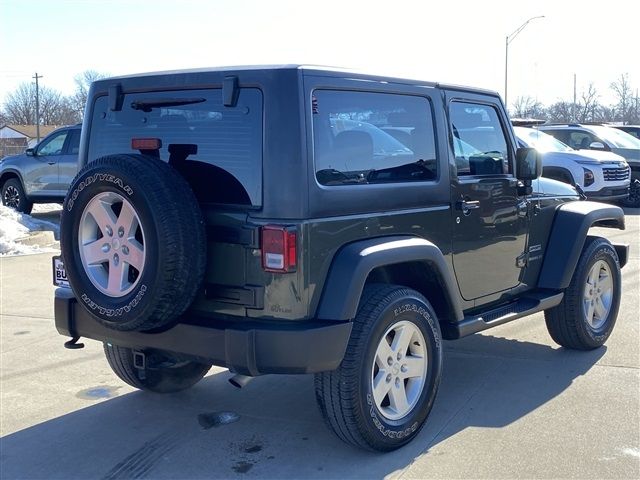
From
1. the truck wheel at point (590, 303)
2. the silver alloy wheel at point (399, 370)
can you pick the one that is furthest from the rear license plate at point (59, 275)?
the truck wheel at point (590, 303)

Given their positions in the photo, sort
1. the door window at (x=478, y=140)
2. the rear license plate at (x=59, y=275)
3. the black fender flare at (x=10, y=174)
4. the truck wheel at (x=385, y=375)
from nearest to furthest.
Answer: the truck wheel at (x=385, y=375)
the rear license plate at (x=59, y=275)
the door window at (x=478, y=140)
the black fender flare at (x=10, y=174)

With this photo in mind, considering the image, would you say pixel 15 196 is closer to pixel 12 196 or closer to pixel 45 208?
pixel 12 196

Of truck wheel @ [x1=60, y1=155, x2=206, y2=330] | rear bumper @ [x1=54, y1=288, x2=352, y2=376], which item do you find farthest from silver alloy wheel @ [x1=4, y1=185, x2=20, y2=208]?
rear bumper @ [x1=54, y1=288, x2=352, y2=376]

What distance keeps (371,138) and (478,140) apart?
1.17 m

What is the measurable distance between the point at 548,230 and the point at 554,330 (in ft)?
2.50

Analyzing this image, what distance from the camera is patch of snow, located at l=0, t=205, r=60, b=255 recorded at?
10.6 meters

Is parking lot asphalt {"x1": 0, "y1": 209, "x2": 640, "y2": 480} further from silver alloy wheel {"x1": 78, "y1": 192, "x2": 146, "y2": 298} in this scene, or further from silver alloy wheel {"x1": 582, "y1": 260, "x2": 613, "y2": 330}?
silver alloy wheel {"x1": 78, "y1": 192, "x2": 146, "y2": 298}

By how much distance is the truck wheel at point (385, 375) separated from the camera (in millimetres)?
3625

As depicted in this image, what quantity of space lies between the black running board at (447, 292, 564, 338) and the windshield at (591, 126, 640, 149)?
1268cm

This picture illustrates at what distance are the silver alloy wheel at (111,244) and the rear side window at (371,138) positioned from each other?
0.93 m

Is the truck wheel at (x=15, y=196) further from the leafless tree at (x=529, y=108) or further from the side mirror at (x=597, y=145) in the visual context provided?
the leafless tree at (x=529, y=108)

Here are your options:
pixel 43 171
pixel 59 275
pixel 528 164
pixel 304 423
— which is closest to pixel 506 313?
pixel 528 164

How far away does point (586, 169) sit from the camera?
14.0 metres

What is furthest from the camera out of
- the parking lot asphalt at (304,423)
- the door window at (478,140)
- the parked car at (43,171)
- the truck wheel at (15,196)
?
the truck wheel at (15,196)
